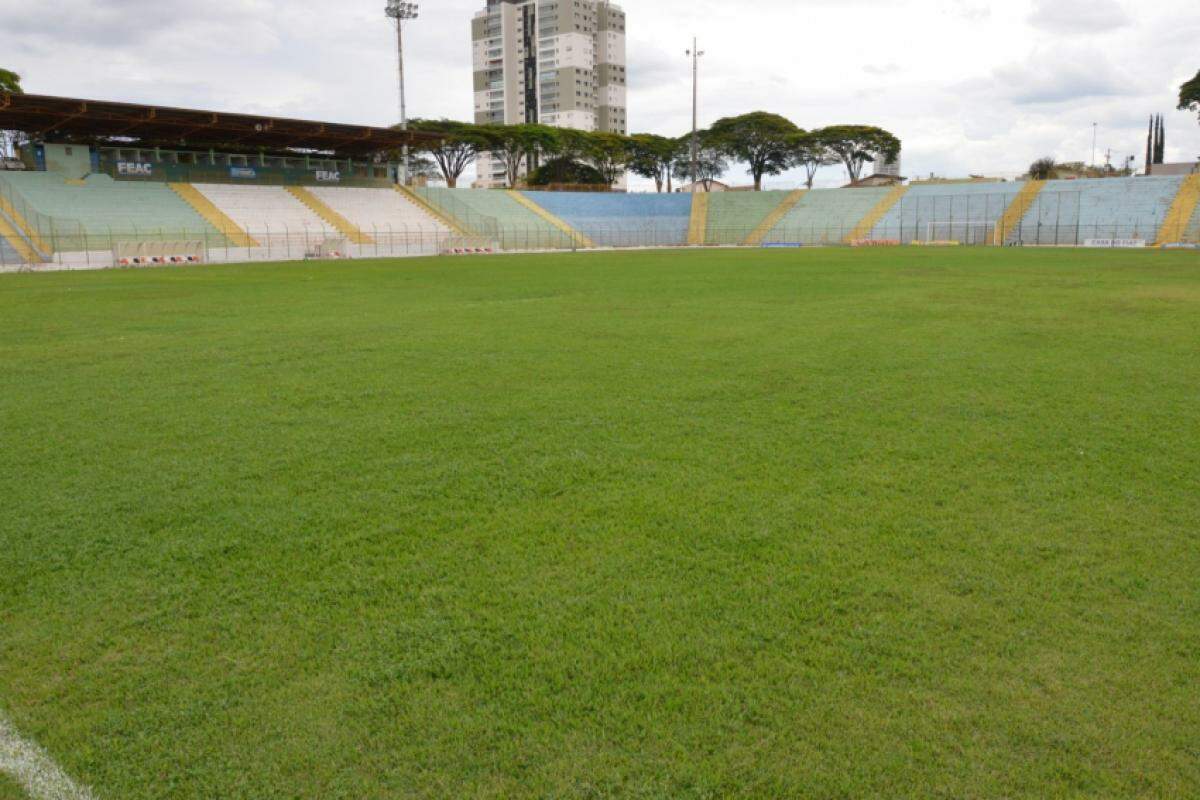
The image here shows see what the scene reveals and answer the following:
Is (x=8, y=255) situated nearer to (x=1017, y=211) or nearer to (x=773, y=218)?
(x=773, y=218)

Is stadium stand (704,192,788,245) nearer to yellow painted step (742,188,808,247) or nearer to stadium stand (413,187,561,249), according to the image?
yellow painted step (742,188,808,247)

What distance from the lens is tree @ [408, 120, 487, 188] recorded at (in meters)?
70.2

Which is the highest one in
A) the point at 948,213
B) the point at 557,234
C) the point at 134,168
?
the point at 134,168

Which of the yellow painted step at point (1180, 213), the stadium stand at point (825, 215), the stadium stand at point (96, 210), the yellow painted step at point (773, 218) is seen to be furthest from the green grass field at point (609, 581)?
the yellow painted step at point (773, 218)

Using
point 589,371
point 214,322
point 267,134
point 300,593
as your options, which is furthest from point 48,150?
point 300,593

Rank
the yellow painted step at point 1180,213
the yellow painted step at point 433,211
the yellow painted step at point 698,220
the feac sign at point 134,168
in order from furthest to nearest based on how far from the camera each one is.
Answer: the yellow painted step at point 698,220 → the yellow painted step at point 433,211 → the yellow painted step at point 1180,213 → the feac sign at point 134,168

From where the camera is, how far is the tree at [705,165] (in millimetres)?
82000

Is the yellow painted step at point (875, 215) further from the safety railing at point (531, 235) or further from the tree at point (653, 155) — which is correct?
the tree at point (653, 155)

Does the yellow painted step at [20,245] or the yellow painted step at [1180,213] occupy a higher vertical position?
the yellow painted step at [1180,213]

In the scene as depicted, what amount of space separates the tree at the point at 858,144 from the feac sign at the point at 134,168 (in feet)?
185

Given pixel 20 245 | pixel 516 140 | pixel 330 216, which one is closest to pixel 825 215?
pixel 516 140

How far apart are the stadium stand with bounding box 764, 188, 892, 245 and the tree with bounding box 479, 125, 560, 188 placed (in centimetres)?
2368

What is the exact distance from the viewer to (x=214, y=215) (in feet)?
145

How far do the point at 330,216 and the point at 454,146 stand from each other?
26.4m
